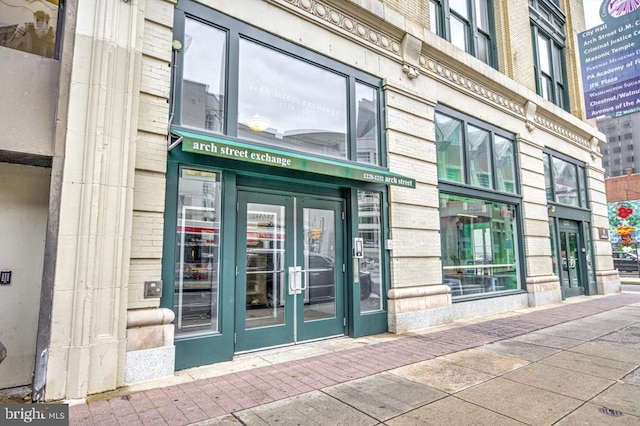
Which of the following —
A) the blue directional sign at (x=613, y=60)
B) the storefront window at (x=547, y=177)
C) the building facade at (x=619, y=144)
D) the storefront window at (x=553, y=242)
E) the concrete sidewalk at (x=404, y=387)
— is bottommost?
the concrete sidewalk at (x=404, y=387)

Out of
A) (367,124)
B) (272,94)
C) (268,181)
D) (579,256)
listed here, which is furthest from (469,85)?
(579,256)

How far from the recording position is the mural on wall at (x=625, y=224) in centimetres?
3959

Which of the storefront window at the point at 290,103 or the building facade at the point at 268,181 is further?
the storefront window at the point at 290,103

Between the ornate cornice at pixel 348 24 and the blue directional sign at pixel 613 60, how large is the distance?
723cm

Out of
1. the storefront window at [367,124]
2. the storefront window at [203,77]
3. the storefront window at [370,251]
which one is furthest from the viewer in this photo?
the storefront window at [367,124]

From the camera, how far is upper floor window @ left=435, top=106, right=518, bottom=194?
9430 millimetres

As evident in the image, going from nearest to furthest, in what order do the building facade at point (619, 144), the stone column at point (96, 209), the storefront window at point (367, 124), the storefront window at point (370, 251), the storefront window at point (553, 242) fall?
the stone column at point (96, 209)
the storefront window at point (370, 251)
the storefront window at point (367, 124)
the storefront window at point (553, 242)
the building facade at point (619, 144)

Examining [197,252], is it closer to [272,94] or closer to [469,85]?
[272,94]

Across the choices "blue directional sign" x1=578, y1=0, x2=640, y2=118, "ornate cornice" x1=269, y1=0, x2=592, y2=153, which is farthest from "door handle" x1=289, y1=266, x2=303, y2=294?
"blue directional sign" x1=578, y1=0, x2=640, y2=118

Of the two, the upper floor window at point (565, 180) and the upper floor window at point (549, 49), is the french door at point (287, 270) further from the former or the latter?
the upper floor window at point (549, 49)

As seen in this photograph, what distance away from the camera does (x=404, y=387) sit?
449 cm

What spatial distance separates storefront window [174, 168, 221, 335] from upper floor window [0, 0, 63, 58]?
2.39 meters

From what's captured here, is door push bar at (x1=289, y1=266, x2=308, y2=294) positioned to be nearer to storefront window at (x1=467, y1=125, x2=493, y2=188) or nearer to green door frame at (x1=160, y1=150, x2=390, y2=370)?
green door frame at (x1=160, y1=150, x2=390, y2=370)

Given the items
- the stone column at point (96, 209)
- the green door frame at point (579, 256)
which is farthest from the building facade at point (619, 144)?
the stone column at point (96, 209)
